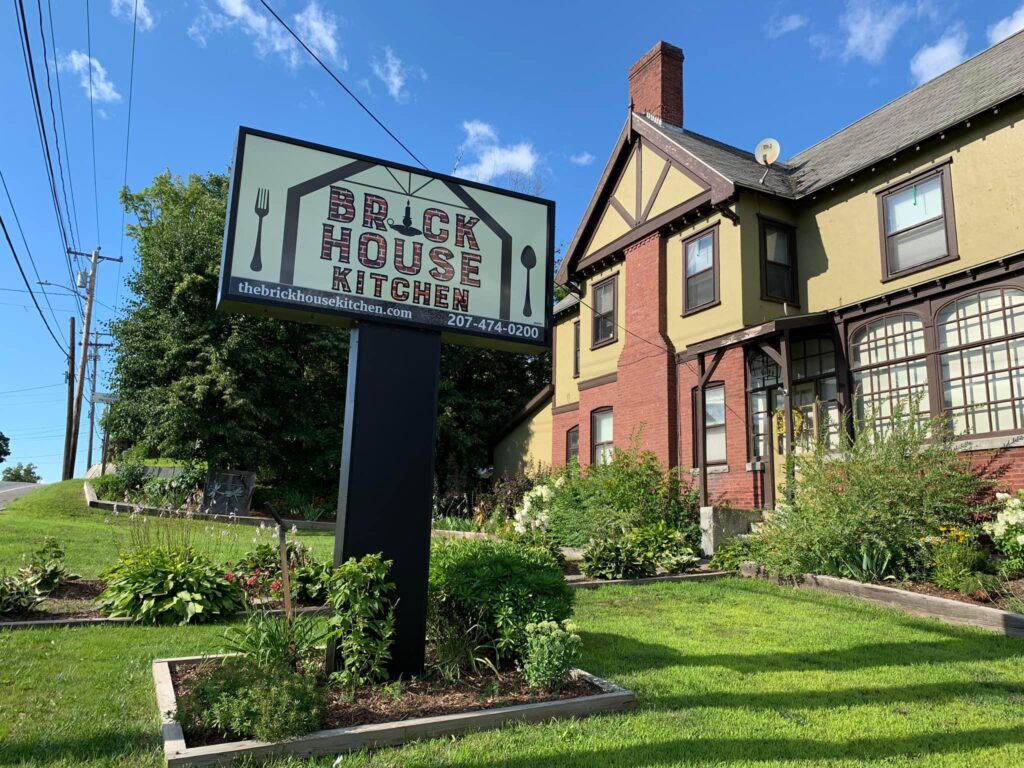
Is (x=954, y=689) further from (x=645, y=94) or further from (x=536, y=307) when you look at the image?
(x=645, y=94)

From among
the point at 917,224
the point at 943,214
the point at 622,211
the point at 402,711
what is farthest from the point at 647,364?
the point at 402,711

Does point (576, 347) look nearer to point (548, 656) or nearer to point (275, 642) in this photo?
point (548, 656)

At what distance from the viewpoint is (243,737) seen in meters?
4.01

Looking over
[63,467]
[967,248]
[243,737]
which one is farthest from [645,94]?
[63,467]

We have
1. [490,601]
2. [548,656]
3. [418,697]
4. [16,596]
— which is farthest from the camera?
[16,596]

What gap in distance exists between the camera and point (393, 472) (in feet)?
17.1

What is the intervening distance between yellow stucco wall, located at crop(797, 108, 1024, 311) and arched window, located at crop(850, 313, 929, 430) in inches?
30.7

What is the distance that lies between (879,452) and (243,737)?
28.2ft

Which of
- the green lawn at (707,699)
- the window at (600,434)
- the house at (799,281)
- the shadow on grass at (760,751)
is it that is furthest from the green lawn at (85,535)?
the house at (799,281)

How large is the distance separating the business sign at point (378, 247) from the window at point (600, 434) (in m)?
12.3

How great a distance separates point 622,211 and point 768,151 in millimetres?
3843

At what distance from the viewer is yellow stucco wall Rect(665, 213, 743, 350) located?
14.4 meters

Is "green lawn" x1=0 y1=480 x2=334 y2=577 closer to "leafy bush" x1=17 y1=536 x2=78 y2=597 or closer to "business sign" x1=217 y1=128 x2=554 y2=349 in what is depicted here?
"leafy bush" x1=17 y1=536 x2=78 y2=597

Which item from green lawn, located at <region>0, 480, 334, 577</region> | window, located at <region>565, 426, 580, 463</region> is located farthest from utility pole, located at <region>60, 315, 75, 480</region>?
window, located at <region>565, 426, 580, 463</region>
